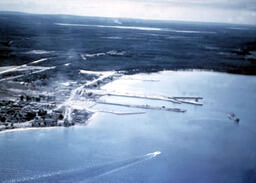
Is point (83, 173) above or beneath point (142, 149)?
beneath

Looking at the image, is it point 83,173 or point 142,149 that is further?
point 142,149

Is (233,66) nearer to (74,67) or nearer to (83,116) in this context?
(74,67)

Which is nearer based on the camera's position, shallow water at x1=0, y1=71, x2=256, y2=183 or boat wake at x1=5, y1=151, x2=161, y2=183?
boat wake at x1=5, y1=151, x2=161, y2=183

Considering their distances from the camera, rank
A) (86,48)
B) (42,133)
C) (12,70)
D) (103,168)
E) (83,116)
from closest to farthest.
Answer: (103,168)
(42,133)
(83,116)
(12,70)
(86,48)

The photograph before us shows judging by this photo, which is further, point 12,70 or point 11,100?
point 12,70

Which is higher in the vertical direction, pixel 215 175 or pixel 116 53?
pixel 116 53

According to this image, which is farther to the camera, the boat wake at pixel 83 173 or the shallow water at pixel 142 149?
the shallow water at pixel 142 149

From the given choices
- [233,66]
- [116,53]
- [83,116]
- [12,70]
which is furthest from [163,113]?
[116,53]

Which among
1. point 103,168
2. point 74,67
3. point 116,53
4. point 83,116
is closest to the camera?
point 103,168
